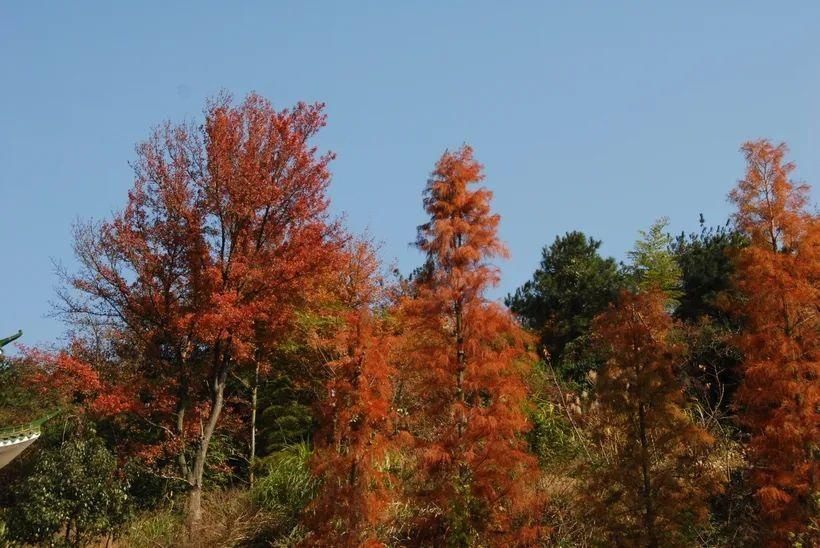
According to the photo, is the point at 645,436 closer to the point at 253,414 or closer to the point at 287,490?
the point at 287,490

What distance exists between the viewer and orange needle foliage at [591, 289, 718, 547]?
34.9 feet

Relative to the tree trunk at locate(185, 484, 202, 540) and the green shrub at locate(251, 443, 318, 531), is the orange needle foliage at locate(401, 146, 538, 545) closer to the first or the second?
the green shrub at locate(251, 443, 318, 531)

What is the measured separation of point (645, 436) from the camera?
11.0 m

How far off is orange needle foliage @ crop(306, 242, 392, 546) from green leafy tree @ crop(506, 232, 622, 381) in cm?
1104

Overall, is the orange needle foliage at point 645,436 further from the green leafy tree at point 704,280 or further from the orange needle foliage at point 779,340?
the green leafy tree at point 704,280

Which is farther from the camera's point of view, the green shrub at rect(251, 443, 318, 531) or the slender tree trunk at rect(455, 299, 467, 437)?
the green shrub at rect(251, 443, 318, 531)

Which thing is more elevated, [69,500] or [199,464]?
[199,464]

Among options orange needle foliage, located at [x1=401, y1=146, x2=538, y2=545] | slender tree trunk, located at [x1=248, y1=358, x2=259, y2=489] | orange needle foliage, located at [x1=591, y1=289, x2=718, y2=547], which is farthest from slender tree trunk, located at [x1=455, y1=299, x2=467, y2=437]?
slender tree trunk, located at [x1=248, y1=358, x2=259, y2=489]

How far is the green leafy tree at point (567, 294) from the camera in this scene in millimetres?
23500

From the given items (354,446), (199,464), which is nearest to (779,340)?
(354,446)

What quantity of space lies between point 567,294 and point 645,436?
1370 centimetres

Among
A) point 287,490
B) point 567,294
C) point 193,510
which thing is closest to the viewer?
point 287,490

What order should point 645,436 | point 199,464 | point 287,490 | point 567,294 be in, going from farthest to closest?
point 567,294, point 199,464, point 287,490, point 645,436

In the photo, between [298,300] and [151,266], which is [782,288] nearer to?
[298,300]
